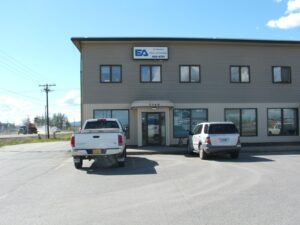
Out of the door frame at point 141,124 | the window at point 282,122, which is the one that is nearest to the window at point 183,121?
the door frame at point 141,124

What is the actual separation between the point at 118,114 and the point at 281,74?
39.3 feet

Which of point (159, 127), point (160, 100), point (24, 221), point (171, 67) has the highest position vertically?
point (171, 67)

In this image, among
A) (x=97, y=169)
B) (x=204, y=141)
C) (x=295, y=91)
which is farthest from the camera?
(x=295, y=91)

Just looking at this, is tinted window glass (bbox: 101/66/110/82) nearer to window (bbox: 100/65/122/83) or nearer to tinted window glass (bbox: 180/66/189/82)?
window (bbox: 100/65/122/83)

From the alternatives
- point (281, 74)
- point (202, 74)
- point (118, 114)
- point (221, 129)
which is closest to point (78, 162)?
point (221, 129)

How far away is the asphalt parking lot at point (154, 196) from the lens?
7562 millimetres

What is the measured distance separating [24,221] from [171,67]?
2087 cm

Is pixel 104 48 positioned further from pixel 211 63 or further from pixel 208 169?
pixel 208 169

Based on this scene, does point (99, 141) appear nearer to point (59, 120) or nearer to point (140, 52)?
point (140, 52)

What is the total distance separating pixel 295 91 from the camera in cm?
2908

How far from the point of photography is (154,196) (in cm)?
971

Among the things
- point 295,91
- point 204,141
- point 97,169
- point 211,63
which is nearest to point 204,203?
point 97,169

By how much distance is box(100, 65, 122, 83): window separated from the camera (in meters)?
26.8

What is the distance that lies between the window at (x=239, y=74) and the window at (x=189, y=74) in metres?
2.44
